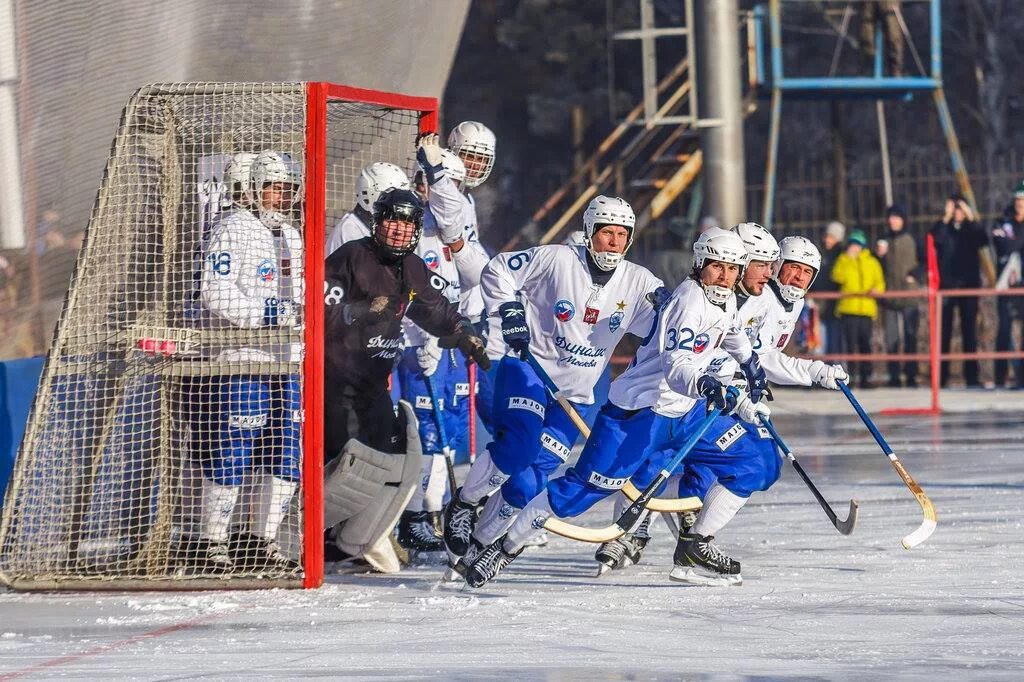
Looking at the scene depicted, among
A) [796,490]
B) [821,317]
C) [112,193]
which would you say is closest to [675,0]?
[821,317]

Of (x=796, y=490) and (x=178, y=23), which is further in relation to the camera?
(x=796, y=490)

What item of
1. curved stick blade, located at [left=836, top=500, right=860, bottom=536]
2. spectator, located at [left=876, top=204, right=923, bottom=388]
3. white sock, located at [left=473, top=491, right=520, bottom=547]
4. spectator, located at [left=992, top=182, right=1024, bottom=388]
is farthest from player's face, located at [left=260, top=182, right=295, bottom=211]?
spectator, located at [left=876, top=204, right=923, bottom=388]

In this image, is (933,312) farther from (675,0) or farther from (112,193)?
(675,0)

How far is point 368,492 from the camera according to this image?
759cm

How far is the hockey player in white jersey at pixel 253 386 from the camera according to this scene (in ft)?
24.0

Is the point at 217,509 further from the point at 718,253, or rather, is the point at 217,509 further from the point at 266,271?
the point at 718,253

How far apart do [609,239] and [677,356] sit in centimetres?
81

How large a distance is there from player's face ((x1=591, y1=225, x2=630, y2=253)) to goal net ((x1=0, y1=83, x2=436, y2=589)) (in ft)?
3.33

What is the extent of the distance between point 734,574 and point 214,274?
242 centimetres

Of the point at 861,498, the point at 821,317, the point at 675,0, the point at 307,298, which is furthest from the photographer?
the point at 675,0

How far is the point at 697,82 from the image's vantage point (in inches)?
716

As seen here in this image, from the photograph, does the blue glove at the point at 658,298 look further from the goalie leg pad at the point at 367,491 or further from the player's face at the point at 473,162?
the player's face at the point at 473,162

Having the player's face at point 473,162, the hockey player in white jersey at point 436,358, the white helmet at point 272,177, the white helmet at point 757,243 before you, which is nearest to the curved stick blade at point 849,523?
the white helmet at point 757,243

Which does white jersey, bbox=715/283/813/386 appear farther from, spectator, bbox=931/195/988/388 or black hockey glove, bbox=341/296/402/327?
spectator, bbox=931/195/988/388
